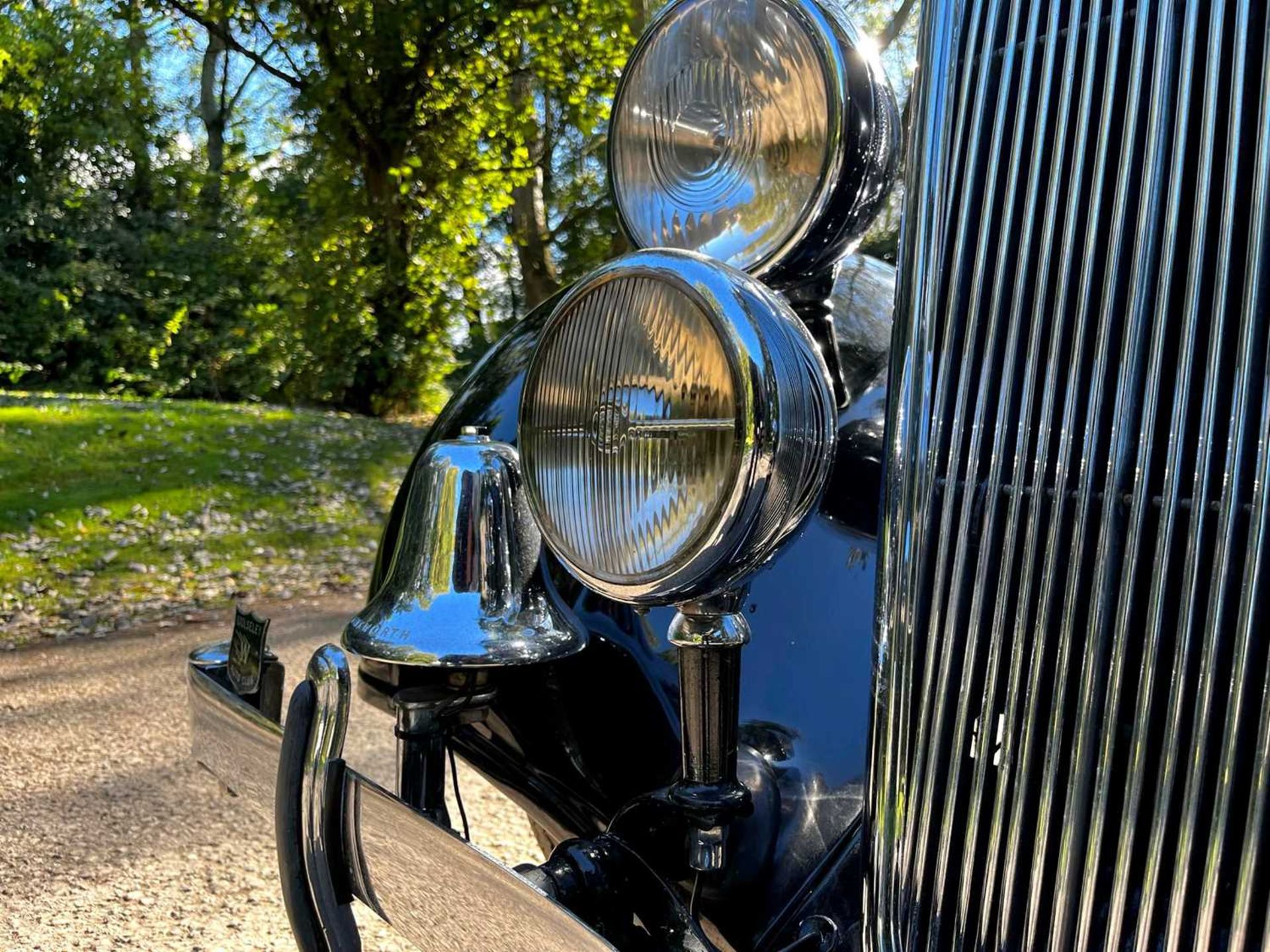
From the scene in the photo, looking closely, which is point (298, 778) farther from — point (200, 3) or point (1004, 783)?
point (200, 3)

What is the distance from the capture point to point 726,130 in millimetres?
1383

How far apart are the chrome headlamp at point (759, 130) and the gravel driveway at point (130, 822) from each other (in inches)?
64.8

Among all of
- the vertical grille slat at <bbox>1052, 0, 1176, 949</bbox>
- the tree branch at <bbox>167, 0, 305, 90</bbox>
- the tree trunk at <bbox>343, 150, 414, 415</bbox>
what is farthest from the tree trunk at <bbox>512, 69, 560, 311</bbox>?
the vertical grille slat at <bbox>1052, 0, 1176, 949</bbox>

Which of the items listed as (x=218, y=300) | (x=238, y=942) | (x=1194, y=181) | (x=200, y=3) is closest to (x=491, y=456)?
(x=1194, y=181)

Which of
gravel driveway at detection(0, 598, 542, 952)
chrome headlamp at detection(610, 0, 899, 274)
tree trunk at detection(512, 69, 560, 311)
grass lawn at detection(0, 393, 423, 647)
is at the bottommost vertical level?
gravel driveway at detection(0, 598, 542, 952)

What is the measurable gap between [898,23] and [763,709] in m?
6.01

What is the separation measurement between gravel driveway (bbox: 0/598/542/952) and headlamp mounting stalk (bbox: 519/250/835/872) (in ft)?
4.72

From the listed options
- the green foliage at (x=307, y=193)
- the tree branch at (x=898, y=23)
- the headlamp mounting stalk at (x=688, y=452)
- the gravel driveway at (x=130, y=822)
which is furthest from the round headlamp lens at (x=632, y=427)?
the tree branch at (x=898, y=23)

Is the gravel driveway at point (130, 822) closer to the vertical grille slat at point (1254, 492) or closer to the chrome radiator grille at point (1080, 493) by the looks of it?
the chrome radiator grille at point (1080, 493)

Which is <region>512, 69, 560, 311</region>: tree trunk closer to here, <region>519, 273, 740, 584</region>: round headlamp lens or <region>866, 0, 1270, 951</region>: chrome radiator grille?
<region>519, 273, 740, 584</region>: round headlamp lens

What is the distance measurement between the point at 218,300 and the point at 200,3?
5879 millimetres

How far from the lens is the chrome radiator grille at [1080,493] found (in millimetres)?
847

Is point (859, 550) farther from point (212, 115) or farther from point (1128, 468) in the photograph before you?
point (212, 115)

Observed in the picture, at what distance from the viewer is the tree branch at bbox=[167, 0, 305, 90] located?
28.0 feet
